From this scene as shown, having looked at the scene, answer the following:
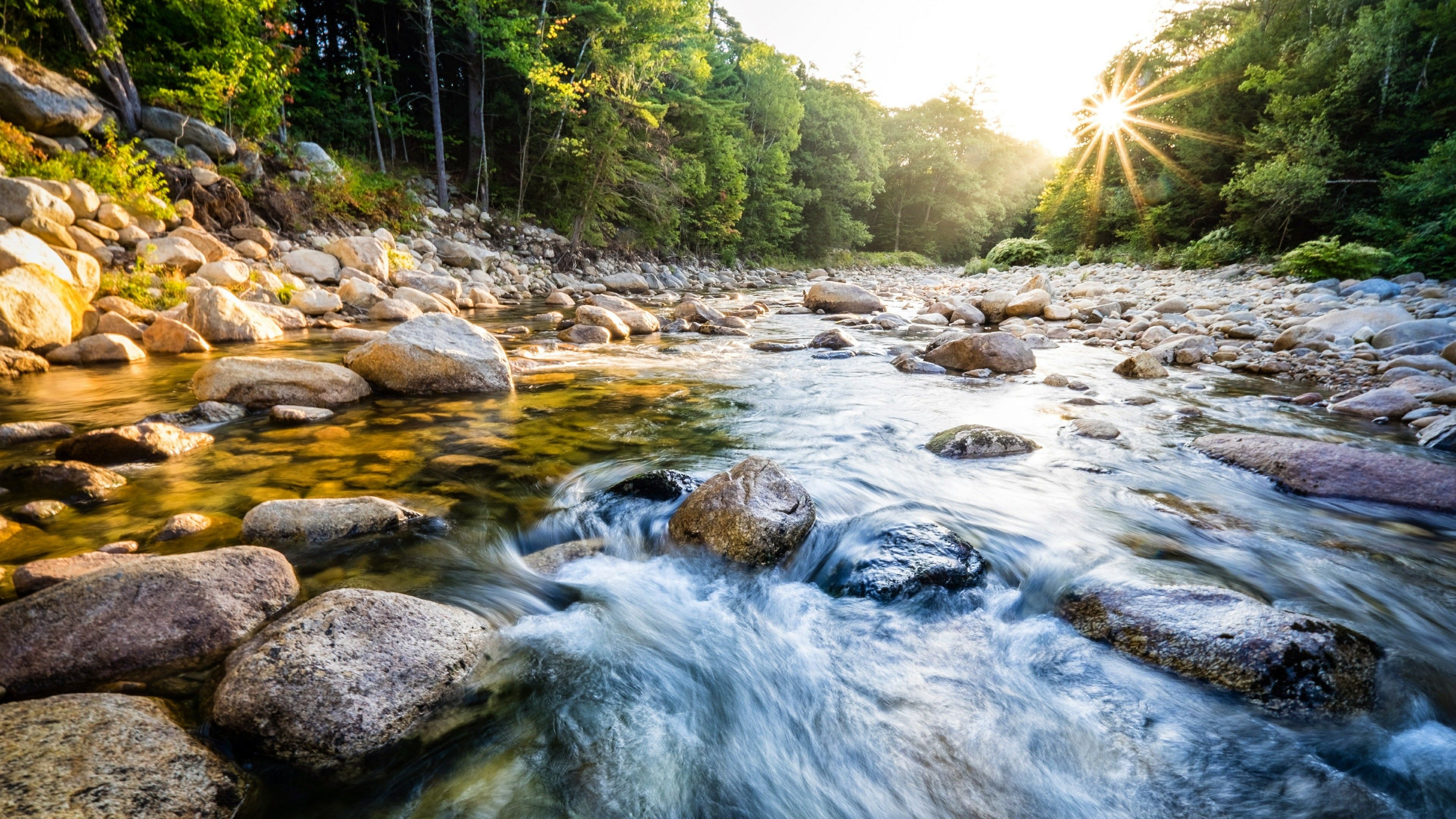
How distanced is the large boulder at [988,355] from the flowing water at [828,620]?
2259 mm

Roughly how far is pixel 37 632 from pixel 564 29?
18.6m

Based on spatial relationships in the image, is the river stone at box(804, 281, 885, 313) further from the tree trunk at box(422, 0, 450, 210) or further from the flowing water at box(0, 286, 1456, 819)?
the tree trunk at box(422, 0, 450, 210)

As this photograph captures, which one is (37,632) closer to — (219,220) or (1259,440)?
(1259,440)

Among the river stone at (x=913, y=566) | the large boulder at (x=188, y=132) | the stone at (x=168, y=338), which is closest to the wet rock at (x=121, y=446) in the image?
the stone at (x=168, y=338)

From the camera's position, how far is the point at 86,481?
9.04 ft

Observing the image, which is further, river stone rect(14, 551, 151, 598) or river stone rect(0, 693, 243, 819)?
river stone rect(14, 551, 151, 598)

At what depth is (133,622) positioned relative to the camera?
1.72 metres

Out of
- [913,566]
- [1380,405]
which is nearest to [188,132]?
[913,566]

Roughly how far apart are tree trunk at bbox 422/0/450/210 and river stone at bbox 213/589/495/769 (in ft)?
55.3

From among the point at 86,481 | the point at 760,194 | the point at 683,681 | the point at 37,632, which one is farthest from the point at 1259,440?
the point at 760,194

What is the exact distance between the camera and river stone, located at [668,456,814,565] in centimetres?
258

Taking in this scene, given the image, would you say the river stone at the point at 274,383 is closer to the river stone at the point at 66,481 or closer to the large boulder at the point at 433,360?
the large boulder at the point at 433,360

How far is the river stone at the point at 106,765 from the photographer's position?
1144 millimetres

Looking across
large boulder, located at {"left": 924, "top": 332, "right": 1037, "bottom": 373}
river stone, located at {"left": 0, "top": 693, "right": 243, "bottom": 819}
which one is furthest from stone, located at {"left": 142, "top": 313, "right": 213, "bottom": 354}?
large boulder, located at {"left": 924, "top": 332, "right": 1037, "bottom": 373}
